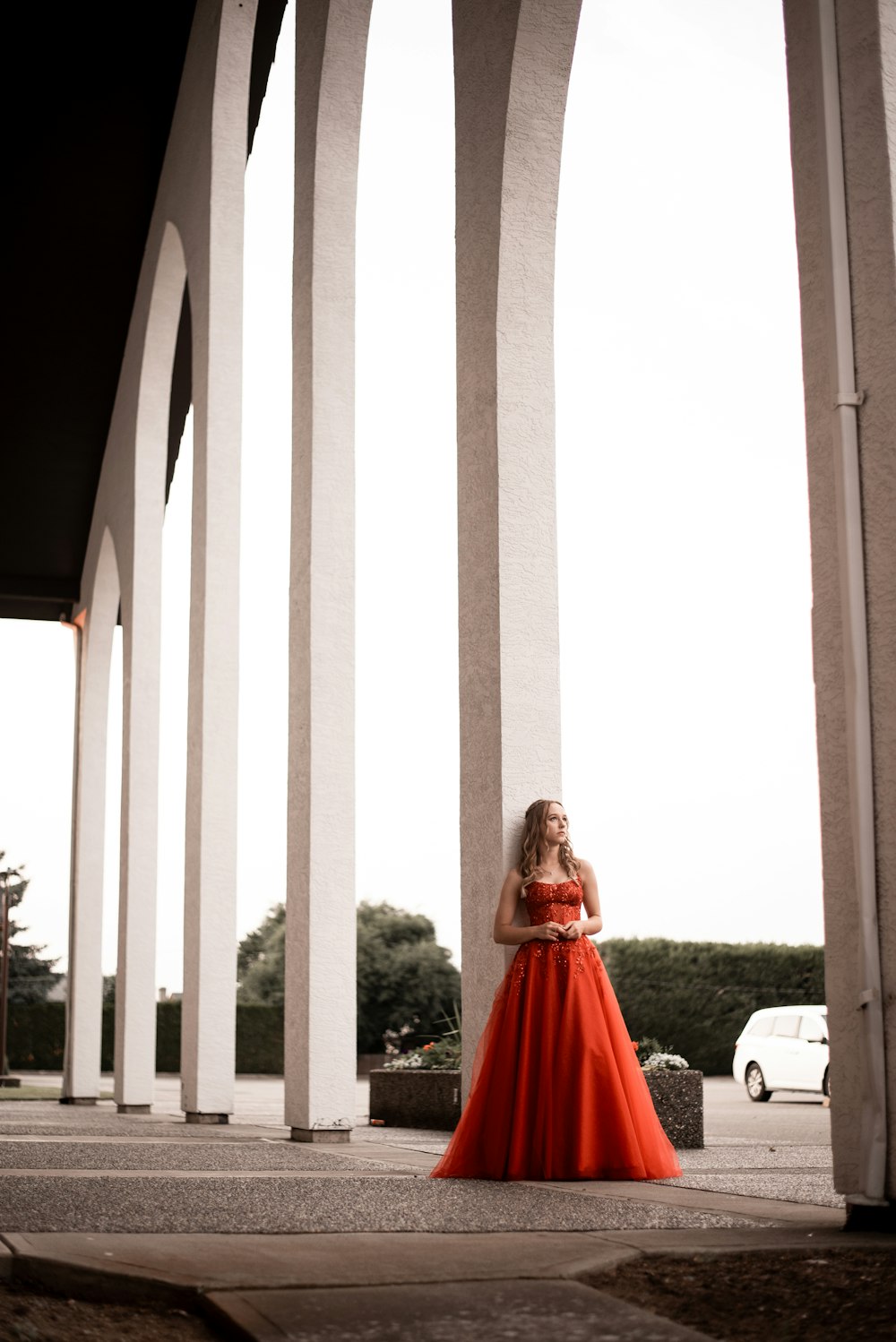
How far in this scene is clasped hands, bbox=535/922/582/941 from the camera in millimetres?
5602

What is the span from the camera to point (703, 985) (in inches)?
1223

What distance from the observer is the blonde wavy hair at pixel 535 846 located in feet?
18.8

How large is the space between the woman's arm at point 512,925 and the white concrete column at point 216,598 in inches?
185

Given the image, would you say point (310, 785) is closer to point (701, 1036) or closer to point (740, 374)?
point (740, 374)

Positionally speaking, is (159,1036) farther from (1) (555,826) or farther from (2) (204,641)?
(1) (555,826)

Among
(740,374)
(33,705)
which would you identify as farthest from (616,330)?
(33,705)

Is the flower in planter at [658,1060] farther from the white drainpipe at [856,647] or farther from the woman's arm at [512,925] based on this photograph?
the white drainpipe at [856,647]

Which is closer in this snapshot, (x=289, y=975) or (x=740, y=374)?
(x=289, y=975)

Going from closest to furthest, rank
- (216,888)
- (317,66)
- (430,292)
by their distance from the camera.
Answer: (317,66) → (216,888) → (430,292)

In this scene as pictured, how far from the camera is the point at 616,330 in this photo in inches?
1016

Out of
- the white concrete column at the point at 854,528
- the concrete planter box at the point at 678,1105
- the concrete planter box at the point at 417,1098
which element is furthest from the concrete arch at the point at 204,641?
the white concrete column at the point at 854,528

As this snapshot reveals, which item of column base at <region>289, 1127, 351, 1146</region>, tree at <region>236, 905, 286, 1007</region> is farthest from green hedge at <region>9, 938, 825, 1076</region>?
column base at <region>289, 1127, 351, 1146</region>

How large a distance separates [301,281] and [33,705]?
22.2 m

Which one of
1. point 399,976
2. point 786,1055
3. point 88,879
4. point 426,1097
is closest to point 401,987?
point 399,976
